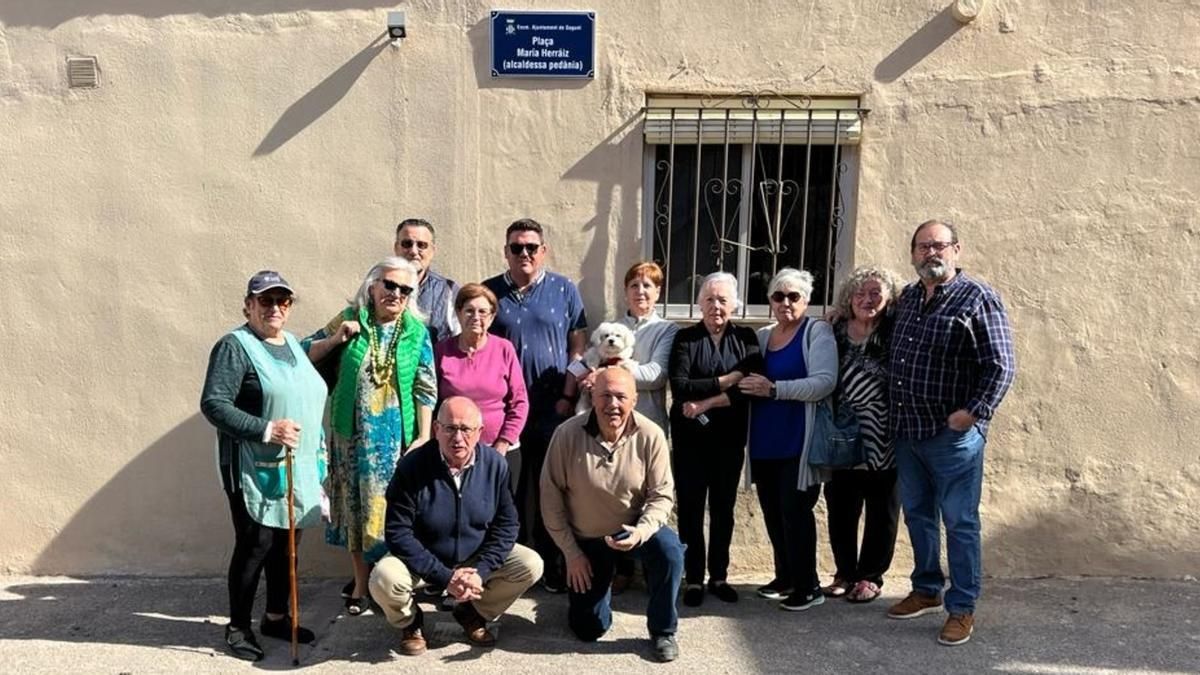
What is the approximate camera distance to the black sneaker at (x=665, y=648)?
362 cm

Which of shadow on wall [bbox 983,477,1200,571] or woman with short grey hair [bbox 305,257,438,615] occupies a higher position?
woman with short grey hair [bbox 305,257,438,615]

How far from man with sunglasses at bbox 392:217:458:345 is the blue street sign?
0.91 m

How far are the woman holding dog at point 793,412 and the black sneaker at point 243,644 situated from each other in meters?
2.28

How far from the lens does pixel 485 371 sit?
392 centimetres

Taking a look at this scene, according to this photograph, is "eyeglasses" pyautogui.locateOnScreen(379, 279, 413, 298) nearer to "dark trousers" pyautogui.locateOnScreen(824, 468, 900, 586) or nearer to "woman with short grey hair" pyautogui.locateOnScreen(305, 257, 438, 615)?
"woman with short grey hair" pyautogui.locateOnScreen(305, 257, 438, 615)

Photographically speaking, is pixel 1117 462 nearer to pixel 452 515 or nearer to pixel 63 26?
pixel 452 515

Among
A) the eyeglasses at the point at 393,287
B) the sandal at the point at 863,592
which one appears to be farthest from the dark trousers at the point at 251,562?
the sandal at the point at 863,592

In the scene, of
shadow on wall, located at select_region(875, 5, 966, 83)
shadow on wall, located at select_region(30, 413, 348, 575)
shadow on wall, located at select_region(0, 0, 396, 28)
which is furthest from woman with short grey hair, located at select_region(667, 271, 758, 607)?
shadow on wall, located at select_region(0, 0, 396, 28)

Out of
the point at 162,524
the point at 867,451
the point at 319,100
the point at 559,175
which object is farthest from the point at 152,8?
the point at 867,451

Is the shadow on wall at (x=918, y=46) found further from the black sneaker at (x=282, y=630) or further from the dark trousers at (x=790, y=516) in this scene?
the black sneaker at (x=282, y=630)

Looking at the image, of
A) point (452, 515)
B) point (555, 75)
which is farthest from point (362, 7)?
point (452, 515)

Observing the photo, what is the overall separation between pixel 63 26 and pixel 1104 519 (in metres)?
5.80

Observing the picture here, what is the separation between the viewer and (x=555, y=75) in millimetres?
4418

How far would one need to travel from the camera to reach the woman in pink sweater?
3883 mm
